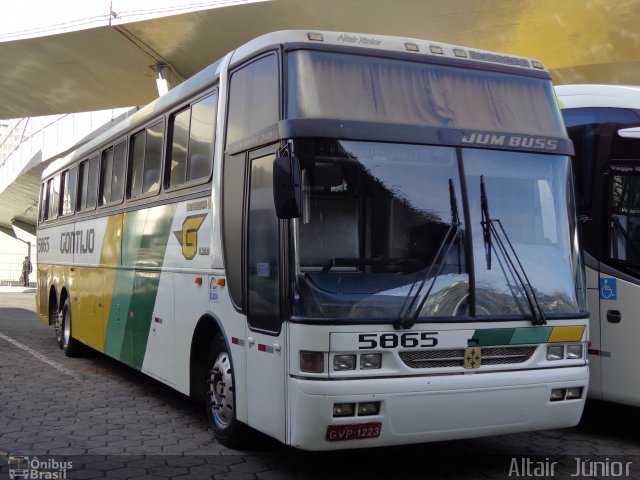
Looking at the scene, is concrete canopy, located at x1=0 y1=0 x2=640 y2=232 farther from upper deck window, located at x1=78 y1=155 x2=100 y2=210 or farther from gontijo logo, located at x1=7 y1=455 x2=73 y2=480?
gontijo logo, located at x1=7 y1=455 x2=73 y2=480

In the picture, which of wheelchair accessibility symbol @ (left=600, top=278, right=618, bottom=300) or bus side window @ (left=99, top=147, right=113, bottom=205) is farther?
bus side window @ (left=99, top=147, right=113, bottom=205)

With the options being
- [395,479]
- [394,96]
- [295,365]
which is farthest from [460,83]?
[395,479]

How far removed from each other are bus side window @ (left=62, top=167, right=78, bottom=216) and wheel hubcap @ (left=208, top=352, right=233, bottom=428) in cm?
649

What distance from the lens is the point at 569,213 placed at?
5.78 metres

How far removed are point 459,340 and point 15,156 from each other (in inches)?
1423

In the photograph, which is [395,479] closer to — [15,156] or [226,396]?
[226,396]

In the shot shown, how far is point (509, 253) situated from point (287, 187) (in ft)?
5.48

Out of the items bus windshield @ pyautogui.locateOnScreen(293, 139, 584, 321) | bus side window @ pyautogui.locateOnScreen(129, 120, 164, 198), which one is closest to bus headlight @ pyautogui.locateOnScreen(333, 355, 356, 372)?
bus windshield @ pyautogui.locateOnScreen(293, 139, 584, 321)

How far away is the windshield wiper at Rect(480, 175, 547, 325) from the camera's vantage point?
540 centimetres

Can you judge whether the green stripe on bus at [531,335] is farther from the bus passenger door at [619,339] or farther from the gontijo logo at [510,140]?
the bus passenger door at [619,339]

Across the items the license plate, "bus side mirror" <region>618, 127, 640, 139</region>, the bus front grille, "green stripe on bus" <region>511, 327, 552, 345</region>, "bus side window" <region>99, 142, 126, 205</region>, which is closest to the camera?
the license plate

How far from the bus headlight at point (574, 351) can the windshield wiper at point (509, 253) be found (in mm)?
361

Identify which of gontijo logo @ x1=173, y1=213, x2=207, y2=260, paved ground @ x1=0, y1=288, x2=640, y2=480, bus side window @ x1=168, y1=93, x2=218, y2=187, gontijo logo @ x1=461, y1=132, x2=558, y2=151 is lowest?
paved ground @ x1=0, y1=288, x2=640, y2=480

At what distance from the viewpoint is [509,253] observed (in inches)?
213
